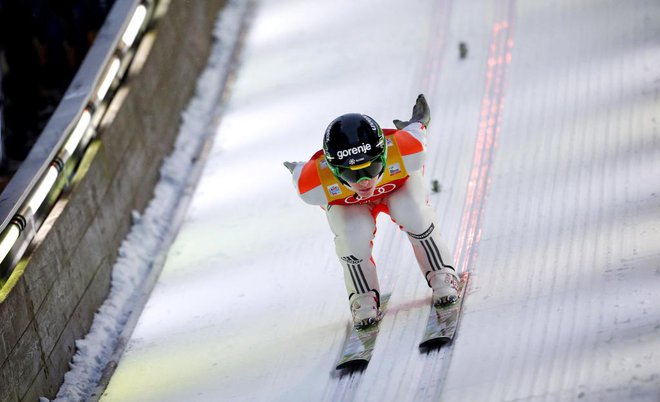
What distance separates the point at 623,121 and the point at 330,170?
7.94 ft

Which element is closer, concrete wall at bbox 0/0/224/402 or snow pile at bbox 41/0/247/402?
concrete wall at bbox 0/0/224/402

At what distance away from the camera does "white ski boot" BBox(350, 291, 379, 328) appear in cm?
610

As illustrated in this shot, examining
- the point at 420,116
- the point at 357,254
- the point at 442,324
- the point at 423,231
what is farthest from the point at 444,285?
the point at 420,116

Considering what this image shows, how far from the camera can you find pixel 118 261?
7.48 metres

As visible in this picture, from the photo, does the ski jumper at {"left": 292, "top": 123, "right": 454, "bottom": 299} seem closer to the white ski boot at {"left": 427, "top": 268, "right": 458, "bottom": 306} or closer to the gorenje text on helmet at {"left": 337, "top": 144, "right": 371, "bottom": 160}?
the white ski boot at {"left": 427, "top": 268, "right": 458, "bottom": 306}

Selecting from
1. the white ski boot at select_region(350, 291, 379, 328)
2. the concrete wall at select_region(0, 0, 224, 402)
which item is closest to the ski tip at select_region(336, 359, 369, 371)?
the white ski boot at select_region(350, 291, 379, 328)

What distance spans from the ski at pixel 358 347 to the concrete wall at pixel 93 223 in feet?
5.16

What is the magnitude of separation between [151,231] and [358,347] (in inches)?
90.1

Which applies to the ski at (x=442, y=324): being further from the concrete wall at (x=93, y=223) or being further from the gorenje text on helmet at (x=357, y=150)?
the concrete wall at (x=93, y=223)

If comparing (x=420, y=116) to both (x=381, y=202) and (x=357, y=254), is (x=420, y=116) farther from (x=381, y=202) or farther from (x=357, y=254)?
(x=357, y=254)

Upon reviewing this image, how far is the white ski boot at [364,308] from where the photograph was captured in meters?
Result: 6.10

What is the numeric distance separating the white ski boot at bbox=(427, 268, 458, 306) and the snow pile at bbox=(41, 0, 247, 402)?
1.91 m

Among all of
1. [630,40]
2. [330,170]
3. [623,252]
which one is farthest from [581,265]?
[630,40]

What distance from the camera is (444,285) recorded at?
609 cm
